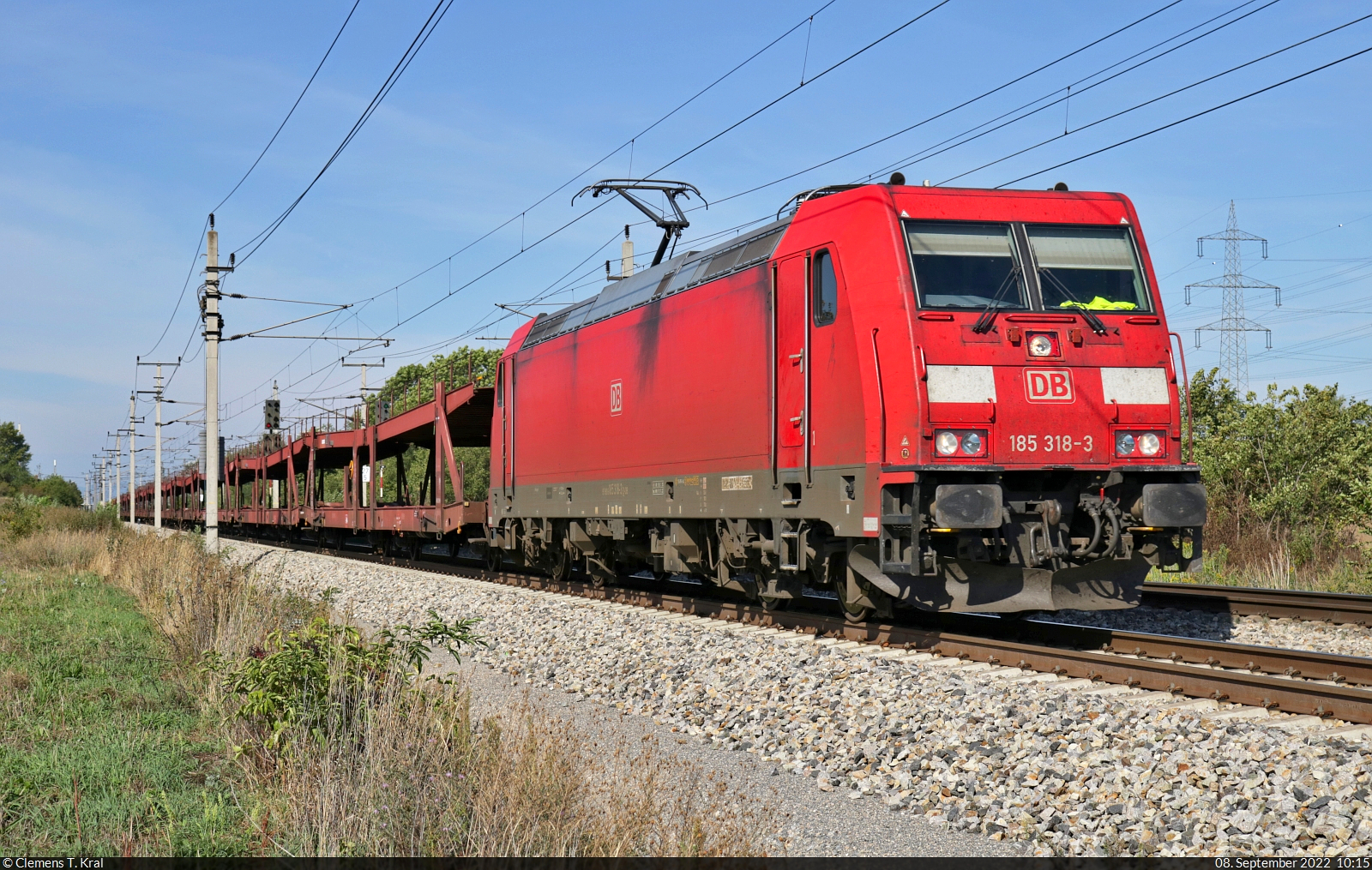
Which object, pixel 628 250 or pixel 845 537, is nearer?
pixel 845 537

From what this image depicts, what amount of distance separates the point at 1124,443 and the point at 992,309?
161cm

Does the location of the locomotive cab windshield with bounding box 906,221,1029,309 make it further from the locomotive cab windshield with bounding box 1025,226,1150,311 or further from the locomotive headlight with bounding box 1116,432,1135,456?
the locomotive headlight with bounding box 1116,432,1135,456

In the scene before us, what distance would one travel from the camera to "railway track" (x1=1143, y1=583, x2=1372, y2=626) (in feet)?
34.6

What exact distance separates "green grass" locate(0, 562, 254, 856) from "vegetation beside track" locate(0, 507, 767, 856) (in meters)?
0.02

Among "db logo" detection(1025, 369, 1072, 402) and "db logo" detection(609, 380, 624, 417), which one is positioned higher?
"db logo" detection(609, 380, 624, 417)

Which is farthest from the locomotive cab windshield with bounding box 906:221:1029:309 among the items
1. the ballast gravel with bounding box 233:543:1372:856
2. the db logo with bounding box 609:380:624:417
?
the db logo with bounding box 609:380:624:417

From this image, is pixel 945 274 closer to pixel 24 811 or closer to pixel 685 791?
pixel 685 791

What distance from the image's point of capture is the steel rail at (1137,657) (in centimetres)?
700

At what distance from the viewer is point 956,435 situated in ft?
29.9

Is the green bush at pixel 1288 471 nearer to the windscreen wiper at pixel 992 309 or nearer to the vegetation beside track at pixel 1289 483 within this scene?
the vegetation beside track at pixel 1289 483

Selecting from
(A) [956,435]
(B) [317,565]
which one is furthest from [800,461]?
(B) [317,565]

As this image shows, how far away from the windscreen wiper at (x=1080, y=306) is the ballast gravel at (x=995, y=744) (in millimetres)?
3156

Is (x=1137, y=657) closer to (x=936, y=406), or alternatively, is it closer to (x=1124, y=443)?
(x=1124, y=443)

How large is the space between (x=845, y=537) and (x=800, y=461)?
84 cm
